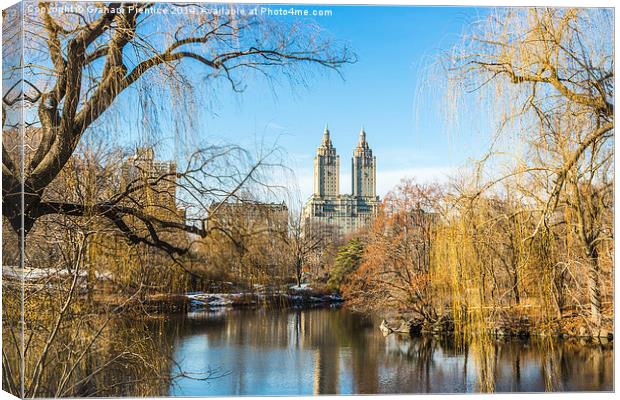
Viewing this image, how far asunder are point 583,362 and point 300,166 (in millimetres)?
2403

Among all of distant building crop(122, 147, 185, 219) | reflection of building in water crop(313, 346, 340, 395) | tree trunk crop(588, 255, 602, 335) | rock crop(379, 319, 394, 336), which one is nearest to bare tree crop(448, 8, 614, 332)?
tree trunk crop(588, 255, 602, 335)

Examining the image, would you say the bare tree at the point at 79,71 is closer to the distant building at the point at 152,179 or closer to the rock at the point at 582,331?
the distant building at the point at 152,179

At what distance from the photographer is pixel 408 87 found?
4.83 m

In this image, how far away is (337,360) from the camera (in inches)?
203

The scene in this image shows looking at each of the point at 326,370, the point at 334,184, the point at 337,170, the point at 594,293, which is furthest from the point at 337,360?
the point at 594,293

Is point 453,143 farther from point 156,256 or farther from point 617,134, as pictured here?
point 156,256

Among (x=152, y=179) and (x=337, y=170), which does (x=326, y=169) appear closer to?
(x=337, y=170)

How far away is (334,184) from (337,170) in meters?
0.11

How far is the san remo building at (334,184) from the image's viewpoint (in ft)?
15.7

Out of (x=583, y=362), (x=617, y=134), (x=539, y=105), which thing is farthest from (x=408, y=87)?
(x=583, y=362)

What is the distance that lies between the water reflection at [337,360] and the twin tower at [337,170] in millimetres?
972

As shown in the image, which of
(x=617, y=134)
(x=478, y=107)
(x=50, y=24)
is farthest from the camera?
(x=478, y=107)

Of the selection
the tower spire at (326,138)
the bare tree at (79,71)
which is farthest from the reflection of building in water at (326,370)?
the bare tree at (79,71)

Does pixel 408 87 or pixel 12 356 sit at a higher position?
pixel 408 87
